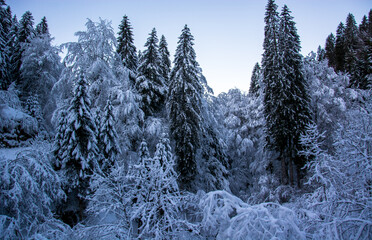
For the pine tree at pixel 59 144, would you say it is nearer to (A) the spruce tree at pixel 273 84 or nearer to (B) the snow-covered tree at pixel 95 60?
(B) the snow-covered tree at pixel 95 60

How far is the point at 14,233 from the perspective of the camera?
20.5 ft

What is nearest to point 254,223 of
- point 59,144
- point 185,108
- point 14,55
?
point 185,108

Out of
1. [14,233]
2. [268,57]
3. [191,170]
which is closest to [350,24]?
[268,57]

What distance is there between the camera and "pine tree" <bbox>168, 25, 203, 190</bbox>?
50.4 feet

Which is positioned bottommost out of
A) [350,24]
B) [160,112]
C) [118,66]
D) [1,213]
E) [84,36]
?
[1,213]

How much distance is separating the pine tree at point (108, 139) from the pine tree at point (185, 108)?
4.26 metres

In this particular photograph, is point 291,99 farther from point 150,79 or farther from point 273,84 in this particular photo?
point 150,79

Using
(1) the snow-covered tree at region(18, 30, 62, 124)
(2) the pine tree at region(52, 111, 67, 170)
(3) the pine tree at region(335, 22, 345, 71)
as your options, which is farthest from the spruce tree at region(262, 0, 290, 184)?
(3) the pine tree at region(335, 22, 345, 71)

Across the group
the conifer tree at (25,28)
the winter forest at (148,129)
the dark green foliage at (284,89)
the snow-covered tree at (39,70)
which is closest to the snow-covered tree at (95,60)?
the winter forest at (148,129)

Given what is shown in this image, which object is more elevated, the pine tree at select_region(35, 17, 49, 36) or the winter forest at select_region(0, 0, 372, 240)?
the pine tree at select_region(35, 17, 49, 36)

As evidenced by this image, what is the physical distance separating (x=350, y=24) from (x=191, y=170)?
5127cm

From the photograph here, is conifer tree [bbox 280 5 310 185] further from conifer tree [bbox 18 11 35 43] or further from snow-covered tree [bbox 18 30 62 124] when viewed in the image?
conifer tree [bbox 18 11 35 43]

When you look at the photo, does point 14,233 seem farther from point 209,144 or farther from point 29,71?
point 29,71

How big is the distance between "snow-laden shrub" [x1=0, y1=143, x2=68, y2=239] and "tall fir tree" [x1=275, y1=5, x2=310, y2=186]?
51.7 feet
